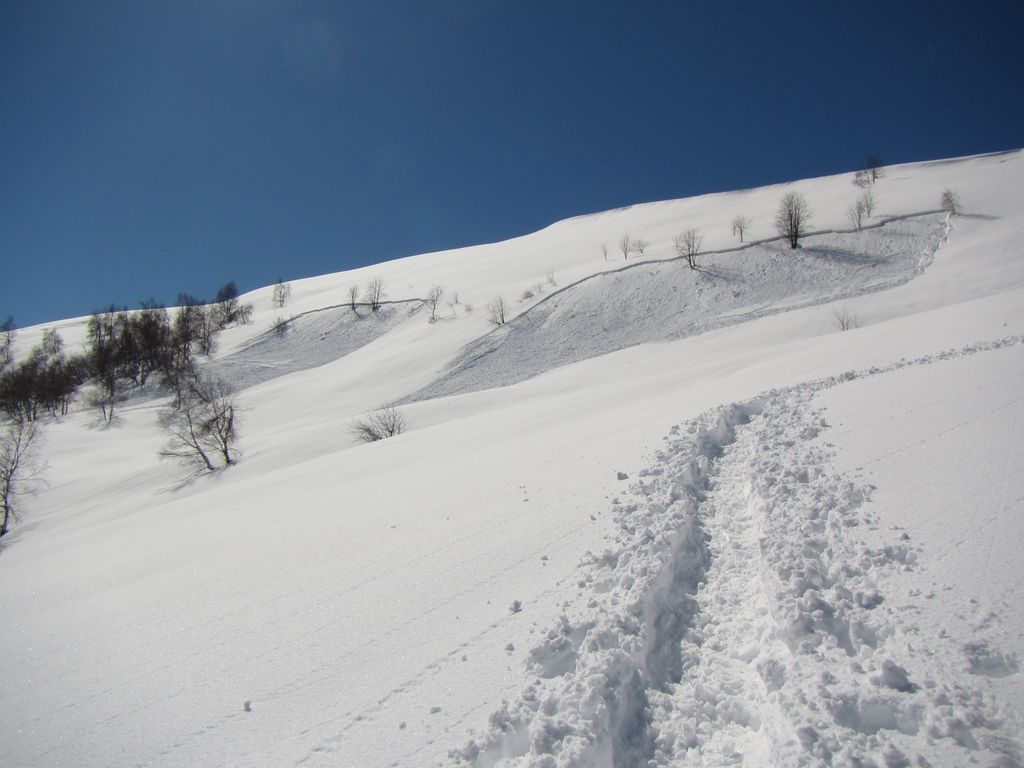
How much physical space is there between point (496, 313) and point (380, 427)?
82.8 ft

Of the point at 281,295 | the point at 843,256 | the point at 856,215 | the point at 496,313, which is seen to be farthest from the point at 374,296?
the point at 856,215

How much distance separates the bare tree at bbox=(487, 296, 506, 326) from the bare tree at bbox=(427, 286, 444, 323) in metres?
7.97

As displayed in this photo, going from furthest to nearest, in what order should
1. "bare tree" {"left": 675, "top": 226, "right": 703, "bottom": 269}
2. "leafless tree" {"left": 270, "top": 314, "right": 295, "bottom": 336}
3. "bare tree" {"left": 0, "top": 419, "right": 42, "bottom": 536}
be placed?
"leafless tree" {"left": 270, "top": 314, "right": 295, "bottom": 336}
"bare tree" {"left": 675, "top": 226, "right": 703, "bottom": 269}
"bare tree" {"left": 0, "top": 419, "right": 42, "bottom": 536}

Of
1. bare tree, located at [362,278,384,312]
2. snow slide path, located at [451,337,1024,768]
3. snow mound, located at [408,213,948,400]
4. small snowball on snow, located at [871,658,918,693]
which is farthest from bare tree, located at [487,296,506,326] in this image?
small snowball on snow, located at [871,658,918,693]

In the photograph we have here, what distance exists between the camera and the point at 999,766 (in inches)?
99.6

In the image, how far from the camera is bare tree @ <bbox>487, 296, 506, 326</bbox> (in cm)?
4631

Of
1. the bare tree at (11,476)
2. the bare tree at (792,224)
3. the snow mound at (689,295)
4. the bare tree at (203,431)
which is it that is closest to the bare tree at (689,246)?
the snow mound at (689,295)

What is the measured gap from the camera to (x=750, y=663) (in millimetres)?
3713

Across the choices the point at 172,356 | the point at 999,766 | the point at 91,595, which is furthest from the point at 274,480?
the point at 172,356

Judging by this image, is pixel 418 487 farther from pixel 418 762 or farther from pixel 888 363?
pixel 888 363

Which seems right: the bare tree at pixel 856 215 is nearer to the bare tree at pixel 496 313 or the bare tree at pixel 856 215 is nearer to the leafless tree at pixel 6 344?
the bare tree at pixel 496 313

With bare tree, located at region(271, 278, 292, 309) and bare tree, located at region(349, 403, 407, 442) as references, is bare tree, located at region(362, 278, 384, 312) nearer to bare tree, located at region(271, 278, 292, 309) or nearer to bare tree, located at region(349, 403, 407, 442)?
bare tree, located at region(271, 278, 292, 309)

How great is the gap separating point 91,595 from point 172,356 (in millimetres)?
60017

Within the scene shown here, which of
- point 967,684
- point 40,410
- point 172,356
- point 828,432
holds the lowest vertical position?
point 967,684
